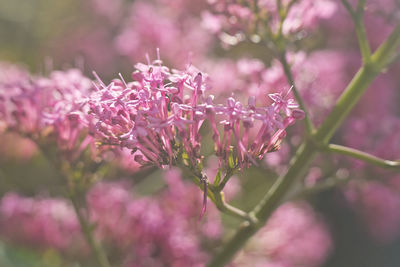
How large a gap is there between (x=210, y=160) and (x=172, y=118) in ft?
3.73

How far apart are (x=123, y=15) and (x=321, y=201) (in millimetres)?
1872

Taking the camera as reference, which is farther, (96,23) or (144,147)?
(96,23)

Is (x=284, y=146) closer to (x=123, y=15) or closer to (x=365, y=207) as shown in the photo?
(x=365, y=207)

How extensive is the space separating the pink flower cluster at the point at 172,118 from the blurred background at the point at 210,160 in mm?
152

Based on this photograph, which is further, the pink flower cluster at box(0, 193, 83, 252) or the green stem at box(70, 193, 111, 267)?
the pink flower cluster at box(0, 193, 83, 252)

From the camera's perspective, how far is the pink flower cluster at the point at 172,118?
946 mm

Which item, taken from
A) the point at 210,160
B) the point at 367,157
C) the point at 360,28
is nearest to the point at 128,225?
the point at 210,160

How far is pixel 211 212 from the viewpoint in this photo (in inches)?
67.7

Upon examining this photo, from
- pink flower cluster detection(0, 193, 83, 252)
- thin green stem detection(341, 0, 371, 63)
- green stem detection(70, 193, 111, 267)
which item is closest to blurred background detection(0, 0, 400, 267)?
pink flower cluster detection(0, 193, 83, 252)

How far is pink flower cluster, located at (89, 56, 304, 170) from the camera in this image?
95 centimetres

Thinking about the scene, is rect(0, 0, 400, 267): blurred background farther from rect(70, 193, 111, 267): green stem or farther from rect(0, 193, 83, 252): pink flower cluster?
rect(70, 193, 111, 267): green stem

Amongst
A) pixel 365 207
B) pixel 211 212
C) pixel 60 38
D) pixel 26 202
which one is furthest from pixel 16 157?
pixel 365 207

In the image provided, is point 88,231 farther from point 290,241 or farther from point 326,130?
point 290,241

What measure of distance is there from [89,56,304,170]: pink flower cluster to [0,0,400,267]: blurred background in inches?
6.0
